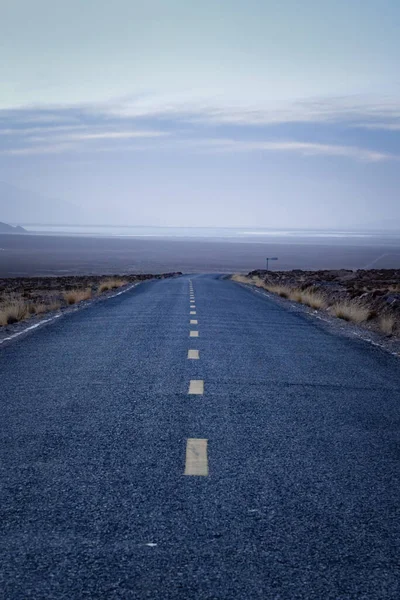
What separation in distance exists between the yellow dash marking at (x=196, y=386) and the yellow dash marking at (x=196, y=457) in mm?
1998

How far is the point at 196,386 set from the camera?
8.48m

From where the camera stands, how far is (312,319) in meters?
19.5

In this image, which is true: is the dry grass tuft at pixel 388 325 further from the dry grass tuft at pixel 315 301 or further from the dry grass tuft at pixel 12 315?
the dry grass tuft at pixel 12 315

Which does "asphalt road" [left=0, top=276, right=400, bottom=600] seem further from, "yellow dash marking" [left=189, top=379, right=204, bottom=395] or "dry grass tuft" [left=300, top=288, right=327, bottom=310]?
"dry grass tuft" [left=300, top=288, right=327, bottom=310]

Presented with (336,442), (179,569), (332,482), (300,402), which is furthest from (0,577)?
(300,402)

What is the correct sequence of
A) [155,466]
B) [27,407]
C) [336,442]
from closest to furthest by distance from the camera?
1. [155,466]
2. [336,442]
3. [27,407]

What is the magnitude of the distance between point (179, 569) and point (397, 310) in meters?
17.3

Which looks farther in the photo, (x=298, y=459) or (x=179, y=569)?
(x=298, y=459)

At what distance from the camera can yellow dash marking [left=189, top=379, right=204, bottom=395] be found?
812 centimetres

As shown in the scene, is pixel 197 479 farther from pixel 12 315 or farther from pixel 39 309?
pixel 39 309

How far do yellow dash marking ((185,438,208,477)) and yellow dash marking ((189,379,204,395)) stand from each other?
78.7 inches

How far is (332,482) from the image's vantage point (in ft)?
16.8

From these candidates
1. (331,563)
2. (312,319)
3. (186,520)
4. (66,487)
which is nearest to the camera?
(331,563)

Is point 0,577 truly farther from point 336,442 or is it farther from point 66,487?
point 336,442
